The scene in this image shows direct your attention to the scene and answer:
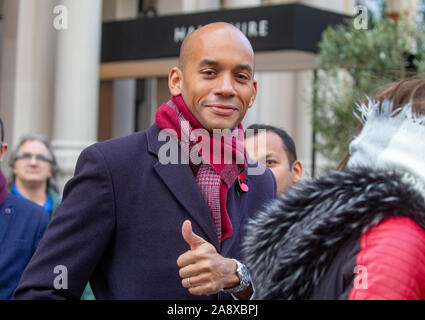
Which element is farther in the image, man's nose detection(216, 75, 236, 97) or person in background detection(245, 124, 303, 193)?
person in background detection(245, 124, 303, 193)

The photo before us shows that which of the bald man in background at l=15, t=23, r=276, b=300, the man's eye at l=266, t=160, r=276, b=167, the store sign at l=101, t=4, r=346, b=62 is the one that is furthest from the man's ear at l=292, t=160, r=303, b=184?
the store sign at l=101, t=4, r=346, b=62

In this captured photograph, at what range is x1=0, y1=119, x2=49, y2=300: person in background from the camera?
393 centimetres

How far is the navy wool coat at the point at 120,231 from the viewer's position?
2406 millimetres

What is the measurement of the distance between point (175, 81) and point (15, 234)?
74.9 inches

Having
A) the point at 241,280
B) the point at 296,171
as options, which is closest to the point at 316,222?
the point at 241,280

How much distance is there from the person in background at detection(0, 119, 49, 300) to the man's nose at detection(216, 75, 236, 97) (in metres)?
2.08

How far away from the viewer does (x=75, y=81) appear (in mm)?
12062

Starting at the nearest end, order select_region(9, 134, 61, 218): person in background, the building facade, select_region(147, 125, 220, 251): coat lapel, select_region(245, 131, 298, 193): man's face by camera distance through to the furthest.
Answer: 1. select_region(147, 125, 220, 251): coat lapel
2. select_region(245, 131, 298, 193): man's face
3. select_region(9, 134, 61, 218): person in background
4. the building facade

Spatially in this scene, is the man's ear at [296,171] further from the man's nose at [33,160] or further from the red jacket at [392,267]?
the red jacket at [392,267]

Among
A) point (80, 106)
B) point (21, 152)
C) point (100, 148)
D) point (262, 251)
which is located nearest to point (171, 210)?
point (100, 148)
